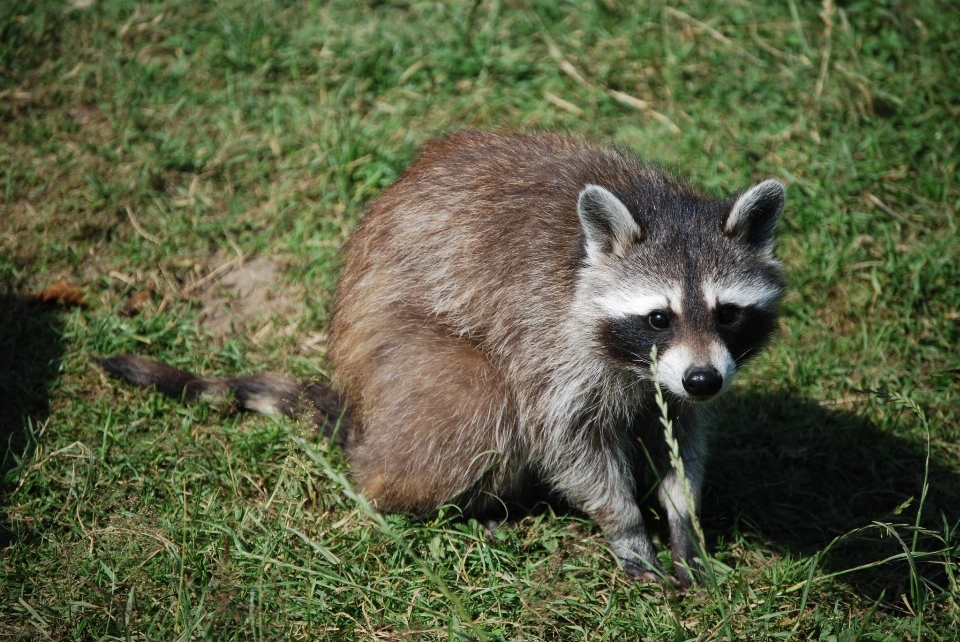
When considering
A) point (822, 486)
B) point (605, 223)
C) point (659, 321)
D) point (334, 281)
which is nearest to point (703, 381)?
point (659, 321)

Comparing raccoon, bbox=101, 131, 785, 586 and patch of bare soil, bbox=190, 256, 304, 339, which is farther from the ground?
raccoon, bbox=101, 131, 785, 586

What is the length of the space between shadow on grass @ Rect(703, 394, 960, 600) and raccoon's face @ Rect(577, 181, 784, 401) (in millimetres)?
1056

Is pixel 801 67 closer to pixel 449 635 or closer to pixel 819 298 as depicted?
pixel 819 298

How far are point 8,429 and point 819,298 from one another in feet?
15.2

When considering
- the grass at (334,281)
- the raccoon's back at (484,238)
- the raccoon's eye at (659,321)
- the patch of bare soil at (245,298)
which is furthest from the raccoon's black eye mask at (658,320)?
the patch of bare soil at (245,298)

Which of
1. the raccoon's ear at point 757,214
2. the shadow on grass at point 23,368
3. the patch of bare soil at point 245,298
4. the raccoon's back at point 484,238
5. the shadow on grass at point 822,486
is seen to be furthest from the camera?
the patch of bare soil at point 245,298

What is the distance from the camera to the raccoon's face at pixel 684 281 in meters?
3.57

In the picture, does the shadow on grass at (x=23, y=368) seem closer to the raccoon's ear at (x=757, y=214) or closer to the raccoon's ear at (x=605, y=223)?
the raccoon's ear at (x=605, y=223)

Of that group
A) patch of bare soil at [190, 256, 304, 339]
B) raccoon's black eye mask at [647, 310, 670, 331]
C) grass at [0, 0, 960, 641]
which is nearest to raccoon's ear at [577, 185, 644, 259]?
raccoon's black eye mask at [647, 310, 670, 331]

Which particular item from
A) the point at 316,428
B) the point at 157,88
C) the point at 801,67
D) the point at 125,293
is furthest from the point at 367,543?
the point at 801,67

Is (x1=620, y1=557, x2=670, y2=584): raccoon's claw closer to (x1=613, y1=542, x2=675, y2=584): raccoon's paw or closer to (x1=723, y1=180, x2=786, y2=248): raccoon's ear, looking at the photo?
(x1=613, y1=542, x2=675, y2=584): raccoon's paw

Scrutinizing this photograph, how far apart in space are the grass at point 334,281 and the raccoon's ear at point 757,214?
26.1 inches

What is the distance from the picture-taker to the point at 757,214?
12.5ft

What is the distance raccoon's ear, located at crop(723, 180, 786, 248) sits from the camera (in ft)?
12.2
